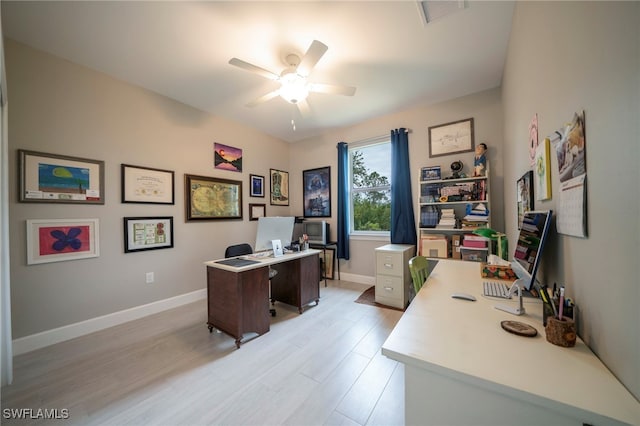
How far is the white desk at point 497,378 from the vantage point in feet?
1.80

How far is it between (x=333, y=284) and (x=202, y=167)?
9.39ft

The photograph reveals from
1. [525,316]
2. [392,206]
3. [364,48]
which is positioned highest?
[364,48]

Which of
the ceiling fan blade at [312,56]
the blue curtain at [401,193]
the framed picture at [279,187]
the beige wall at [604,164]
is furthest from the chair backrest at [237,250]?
the beige wall at [604,164]

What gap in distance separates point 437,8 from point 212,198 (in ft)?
11.1

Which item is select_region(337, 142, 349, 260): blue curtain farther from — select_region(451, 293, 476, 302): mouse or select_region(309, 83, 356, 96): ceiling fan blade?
select_region(451, 293, 476, 302): mouse

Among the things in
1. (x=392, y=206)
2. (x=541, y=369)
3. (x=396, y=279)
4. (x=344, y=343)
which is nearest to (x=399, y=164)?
(x=392, y=206)

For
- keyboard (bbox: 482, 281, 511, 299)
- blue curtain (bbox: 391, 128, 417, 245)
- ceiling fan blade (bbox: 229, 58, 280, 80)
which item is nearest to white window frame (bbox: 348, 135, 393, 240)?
blue curtain (bbox: 391, 128, 417, 245)

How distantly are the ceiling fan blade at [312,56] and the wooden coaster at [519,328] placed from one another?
6.56ft

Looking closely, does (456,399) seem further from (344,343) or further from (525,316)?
(344,343)

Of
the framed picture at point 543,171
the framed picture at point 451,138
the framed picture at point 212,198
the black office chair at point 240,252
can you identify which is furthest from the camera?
the framed picture at point 212,198

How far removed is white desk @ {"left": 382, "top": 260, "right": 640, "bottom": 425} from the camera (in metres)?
0.55

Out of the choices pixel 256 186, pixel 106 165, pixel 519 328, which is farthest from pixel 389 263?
pixel 106 165

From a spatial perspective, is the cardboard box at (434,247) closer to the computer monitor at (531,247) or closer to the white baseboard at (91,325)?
the computer monitor at (531,247)

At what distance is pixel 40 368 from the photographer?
1.79 m
